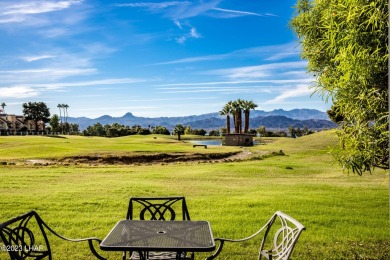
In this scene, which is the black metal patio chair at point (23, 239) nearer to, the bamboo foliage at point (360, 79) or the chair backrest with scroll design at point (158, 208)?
the chair backrest with scroll design at point (158, 208)

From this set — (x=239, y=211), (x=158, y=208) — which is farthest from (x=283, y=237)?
(x=239, y=211)

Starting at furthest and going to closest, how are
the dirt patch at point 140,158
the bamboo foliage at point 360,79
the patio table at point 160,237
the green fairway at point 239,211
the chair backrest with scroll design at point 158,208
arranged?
the dirt patch at point 140,158 < the green fairway at point 239,211 < the bamboo foliage at point 360,79 < the chair backrest with scroll design at point 158,208 < the patio table at point 160,237

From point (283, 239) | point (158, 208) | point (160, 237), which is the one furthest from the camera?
point (158, 208)

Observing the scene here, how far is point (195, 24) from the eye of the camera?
2027cm

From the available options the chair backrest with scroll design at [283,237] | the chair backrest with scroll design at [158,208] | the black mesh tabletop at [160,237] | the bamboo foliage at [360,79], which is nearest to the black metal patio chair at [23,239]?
the black mesh tabletop at [160,237]

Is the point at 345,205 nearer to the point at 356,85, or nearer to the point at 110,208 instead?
the point at 356,85

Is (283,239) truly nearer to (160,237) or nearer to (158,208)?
(160,237)

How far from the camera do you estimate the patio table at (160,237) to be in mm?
4711

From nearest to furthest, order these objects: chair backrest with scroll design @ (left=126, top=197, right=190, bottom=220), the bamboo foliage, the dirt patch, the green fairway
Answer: chair backrest with scroll design @ (left=126, top=197, right=190, bottom=220)
the bamboo foliage
the green fairway
the dirt patch

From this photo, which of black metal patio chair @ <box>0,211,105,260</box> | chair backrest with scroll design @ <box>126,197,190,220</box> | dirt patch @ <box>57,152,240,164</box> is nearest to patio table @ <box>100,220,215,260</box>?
black metal patio chair @ <box>0,211,105,260</box>

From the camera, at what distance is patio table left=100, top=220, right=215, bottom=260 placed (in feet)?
15.5

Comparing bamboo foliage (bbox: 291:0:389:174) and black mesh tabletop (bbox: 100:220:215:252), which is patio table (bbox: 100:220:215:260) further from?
bamboo foliage (bbox: 291:0:389:174)

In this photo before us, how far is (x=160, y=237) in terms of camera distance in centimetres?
522

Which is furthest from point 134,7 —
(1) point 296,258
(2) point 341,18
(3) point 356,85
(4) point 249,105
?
(4) point 249,105
